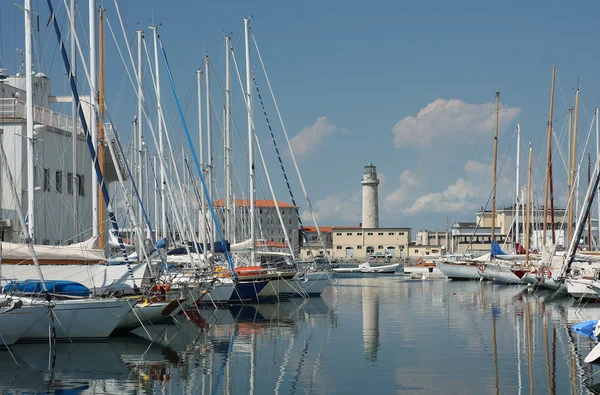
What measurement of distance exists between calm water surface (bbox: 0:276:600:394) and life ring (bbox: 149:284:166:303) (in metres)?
1.17

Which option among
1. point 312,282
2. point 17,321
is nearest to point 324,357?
point 17,321

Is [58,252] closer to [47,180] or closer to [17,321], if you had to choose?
[17,321]

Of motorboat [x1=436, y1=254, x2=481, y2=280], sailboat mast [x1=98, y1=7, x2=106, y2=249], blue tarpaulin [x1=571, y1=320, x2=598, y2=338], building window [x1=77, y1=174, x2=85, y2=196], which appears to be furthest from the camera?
motorboat [x1=436, y1=254, x2=481, y2=280]

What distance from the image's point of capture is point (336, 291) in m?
57.4

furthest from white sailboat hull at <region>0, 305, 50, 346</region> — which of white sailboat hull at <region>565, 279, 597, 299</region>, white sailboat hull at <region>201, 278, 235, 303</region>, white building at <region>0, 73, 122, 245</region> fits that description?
white sailboat hull at <region>565, 279, 597, 299</region>

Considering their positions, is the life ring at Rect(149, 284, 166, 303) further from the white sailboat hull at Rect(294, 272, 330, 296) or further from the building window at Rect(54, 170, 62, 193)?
the white sailboat hull at Rect(294, 272, 330, 296)

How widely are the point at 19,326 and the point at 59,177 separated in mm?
18091

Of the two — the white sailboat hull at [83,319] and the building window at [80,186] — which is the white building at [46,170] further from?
the white sailboat hull at [83,319]

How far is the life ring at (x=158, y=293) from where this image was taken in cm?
2688

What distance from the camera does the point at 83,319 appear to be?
24.6 m

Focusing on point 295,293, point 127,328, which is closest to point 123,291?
point 127,328

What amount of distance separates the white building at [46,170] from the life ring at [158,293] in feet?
26.1

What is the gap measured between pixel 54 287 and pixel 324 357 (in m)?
7.70

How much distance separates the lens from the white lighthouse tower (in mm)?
152875
